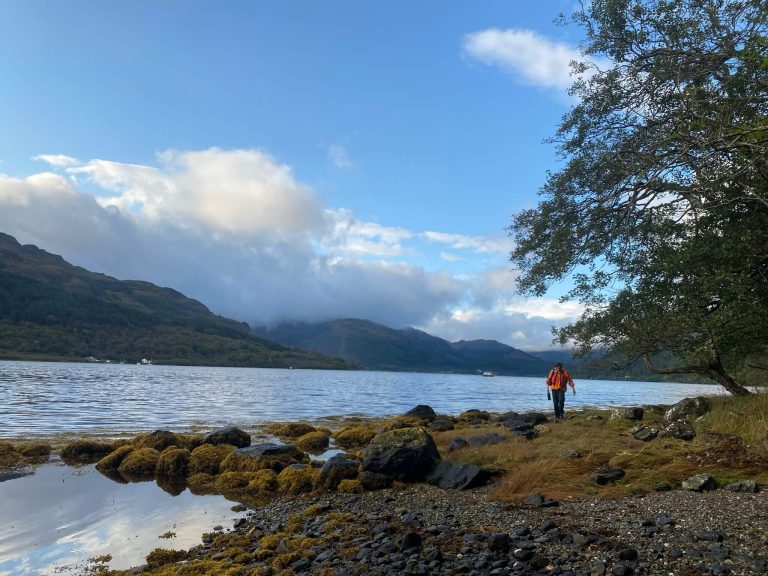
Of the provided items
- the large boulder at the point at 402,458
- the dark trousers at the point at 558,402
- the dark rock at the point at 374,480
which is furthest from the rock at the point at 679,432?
the dark trousers at the point at 558,402

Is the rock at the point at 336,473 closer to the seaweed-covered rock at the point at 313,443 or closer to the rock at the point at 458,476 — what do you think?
the rock at the point at 458,476

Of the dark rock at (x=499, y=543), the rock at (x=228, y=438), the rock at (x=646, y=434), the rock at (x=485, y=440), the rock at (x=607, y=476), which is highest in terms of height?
the rock at (x=646, y=434)

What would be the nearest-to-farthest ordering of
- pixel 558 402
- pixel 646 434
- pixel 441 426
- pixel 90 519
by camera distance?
pixel 90 519
pixel 646 434
pixel 558 402
pixel 441 426

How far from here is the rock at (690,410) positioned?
19.3 meters

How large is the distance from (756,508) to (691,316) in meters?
8.76

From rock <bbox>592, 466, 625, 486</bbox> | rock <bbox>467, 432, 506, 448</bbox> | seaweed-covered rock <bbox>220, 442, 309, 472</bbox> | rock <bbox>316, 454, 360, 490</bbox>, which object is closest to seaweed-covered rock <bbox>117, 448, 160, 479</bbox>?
seaweed-covered rock <bbox>220, 442, 309, 472</bbox>

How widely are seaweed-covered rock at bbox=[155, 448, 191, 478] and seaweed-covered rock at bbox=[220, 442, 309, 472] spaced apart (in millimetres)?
1457

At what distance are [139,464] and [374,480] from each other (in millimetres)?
9616

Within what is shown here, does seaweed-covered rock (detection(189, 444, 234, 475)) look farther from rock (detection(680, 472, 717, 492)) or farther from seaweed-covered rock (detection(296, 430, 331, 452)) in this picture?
rock (detection(680, 472, 717, 492))

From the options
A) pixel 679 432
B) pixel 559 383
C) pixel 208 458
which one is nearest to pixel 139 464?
pixel 208 458

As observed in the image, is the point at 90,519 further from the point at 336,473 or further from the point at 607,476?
the point at 607,476

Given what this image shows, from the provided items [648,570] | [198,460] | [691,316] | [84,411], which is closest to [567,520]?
[648,570]

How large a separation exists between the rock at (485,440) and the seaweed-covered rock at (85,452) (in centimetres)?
1500

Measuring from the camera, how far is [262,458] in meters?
18.4
